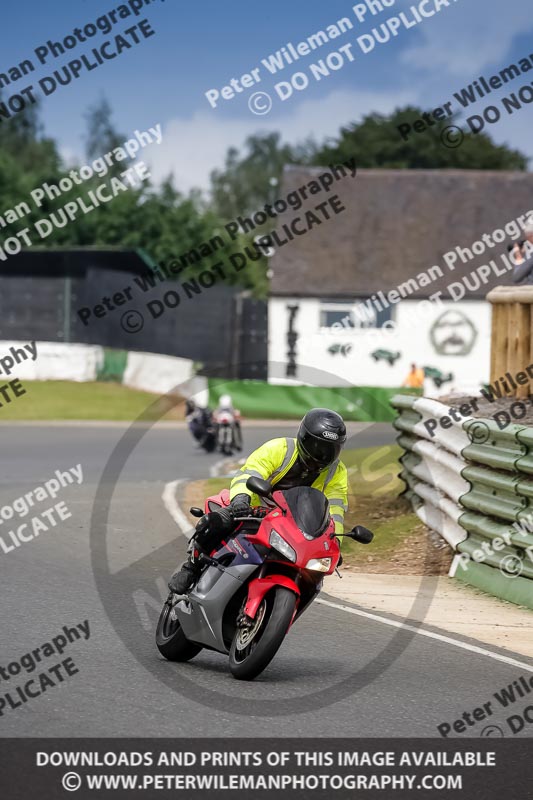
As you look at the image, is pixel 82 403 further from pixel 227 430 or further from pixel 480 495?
pixel 480 495

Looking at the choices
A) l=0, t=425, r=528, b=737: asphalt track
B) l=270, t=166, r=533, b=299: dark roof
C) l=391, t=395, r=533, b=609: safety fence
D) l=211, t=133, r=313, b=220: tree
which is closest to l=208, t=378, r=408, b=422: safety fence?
l=270, t=166, r=533, b=299: dark roof

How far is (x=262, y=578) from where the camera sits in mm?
7598

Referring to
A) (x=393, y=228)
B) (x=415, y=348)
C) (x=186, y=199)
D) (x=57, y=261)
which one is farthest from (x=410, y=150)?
(x=57, y=261)

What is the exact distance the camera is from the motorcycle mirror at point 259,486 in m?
7.43

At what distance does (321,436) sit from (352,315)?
40953 mm

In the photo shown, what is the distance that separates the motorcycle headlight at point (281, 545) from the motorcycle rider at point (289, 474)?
1.03 feet

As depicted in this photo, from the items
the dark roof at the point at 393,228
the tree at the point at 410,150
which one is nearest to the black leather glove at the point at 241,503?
the dark roof at the point at 393,228

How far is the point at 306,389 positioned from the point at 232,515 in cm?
2746

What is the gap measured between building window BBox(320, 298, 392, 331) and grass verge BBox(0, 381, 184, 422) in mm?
10354

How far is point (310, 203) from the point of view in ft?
164

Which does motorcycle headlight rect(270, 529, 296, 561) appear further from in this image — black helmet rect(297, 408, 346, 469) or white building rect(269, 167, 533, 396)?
white building rect(269, 167, 533, 396)

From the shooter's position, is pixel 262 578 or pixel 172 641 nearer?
pixel 262 578

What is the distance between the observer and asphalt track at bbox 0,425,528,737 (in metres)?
6.88
